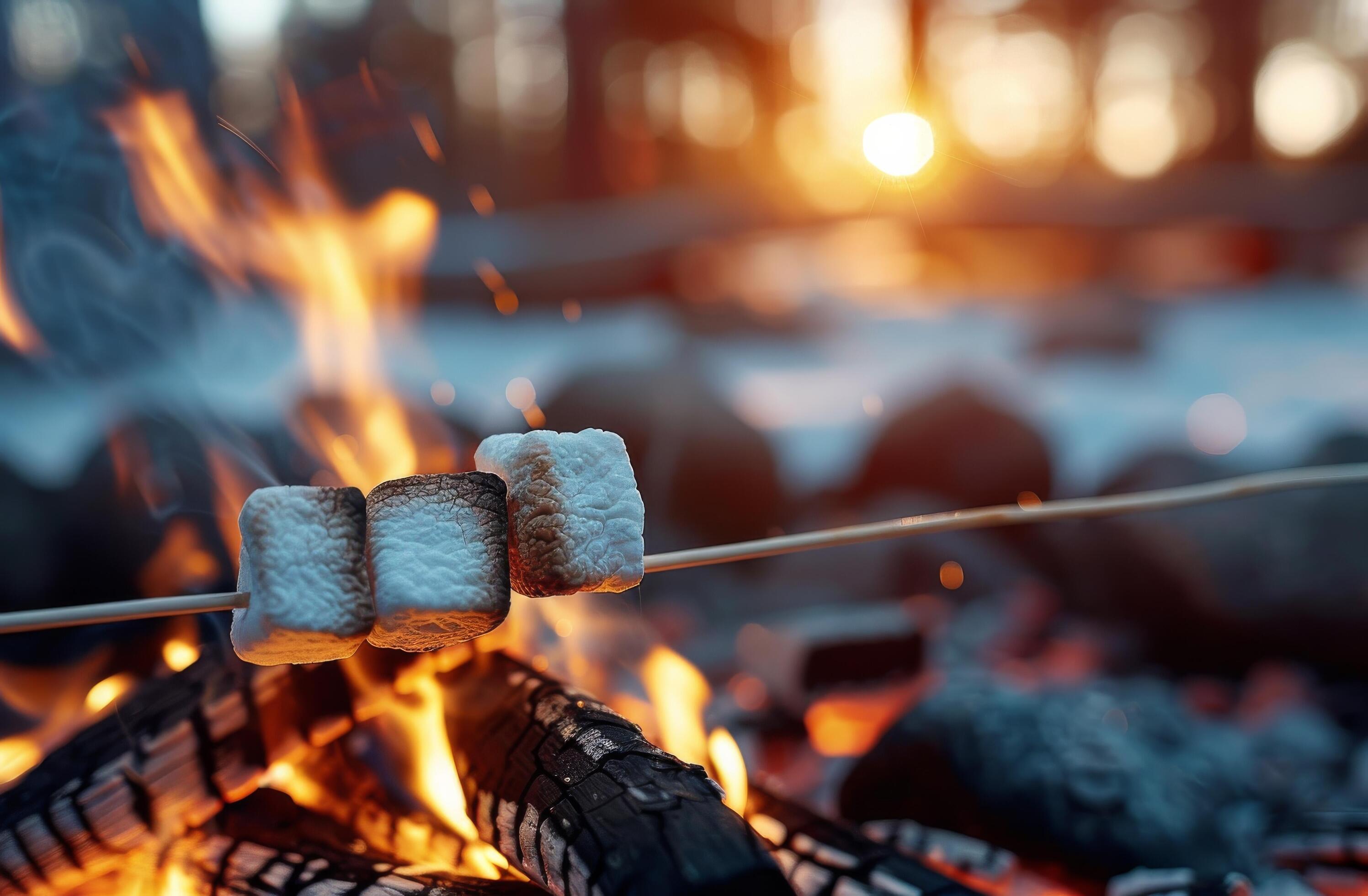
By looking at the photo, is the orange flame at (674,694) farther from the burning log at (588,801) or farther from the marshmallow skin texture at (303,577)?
the marshmallow skin texture at (303,577)

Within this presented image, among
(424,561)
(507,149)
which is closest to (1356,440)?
(424,561)

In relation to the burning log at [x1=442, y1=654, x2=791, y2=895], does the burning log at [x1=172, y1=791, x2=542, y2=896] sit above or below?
below

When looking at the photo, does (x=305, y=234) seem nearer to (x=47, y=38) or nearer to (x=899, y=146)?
(x=47, y=38)

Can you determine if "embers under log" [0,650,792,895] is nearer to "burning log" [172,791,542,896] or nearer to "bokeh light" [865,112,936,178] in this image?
"burning log" [172,791,542,896]

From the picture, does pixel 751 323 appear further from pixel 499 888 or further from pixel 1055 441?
pixel 499 888

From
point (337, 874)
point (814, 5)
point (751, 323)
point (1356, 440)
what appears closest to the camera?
point (337, 874)

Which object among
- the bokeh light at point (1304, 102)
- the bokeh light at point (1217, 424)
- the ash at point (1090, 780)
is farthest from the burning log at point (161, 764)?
the bokeh light at point (1304, 102)

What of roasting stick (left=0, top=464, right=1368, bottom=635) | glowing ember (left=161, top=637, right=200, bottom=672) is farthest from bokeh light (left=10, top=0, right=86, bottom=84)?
roasting stick (left=0, top=464, right=1368, bottom=635)
